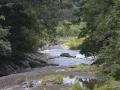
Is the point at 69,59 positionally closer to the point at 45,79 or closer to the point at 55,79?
the point at 45,79

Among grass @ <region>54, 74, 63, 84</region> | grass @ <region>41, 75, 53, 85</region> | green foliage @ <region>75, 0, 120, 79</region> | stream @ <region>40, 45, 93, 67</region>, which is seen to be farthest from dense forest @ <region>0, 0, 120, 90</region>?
grass @ <region>54, 74, 63, 84</region>

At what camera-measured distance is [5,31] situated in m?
23.2

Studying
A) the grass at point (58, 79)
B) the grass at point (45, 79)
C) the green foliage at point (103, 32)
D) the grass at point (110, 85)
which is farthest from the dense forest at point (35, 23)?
the grass at point (110, 85)

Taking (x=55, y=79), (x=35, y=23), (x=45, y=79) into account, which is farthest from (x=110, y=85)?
(x=35, y=23)

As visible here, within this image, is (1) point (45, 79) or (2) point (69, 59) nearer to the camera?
(1) point (45, 79)

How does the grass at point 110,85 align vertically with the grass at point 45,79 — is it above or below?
above

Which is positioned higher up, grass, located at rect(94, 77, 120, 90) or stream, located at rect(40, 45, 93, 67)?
grass, located at rect(94, 77, 120, 90)

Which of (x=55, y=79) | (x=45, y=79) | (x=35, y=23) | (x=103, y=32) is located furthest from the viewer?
(x=35, y=23)

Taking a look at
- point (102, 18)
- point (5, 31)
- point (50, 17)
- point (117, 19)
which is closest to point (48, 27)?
point (50, 17)

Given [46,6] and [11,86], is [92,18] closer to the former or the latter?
[46,6]

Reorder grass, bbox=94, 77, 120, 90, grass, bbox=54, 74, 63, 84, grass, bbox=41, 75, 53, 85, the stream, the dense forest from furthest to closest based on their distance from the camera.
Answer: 1. the stream
2. the dense forest
3. grass, bbox=41, 75, 53, 85
4. grass, bbox=54, 74, 63, 84
5. grass, bbox=94, 77, 120, 90

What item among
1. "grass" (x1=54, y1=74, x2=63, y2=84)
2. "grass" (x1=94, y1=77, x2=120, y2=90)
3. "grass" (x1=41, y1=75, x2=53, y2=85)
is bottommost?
"grass" (x1=41, y1=75, x2=53, y2=85)

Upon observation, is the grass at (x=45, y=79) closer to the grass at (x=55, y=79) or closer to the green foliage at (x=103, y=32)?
the grass at (x=55, y=79)

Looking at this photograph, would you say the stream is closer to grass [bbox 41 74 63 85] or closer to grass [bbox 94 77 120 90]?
grass [bbox 41 74 63 85]
